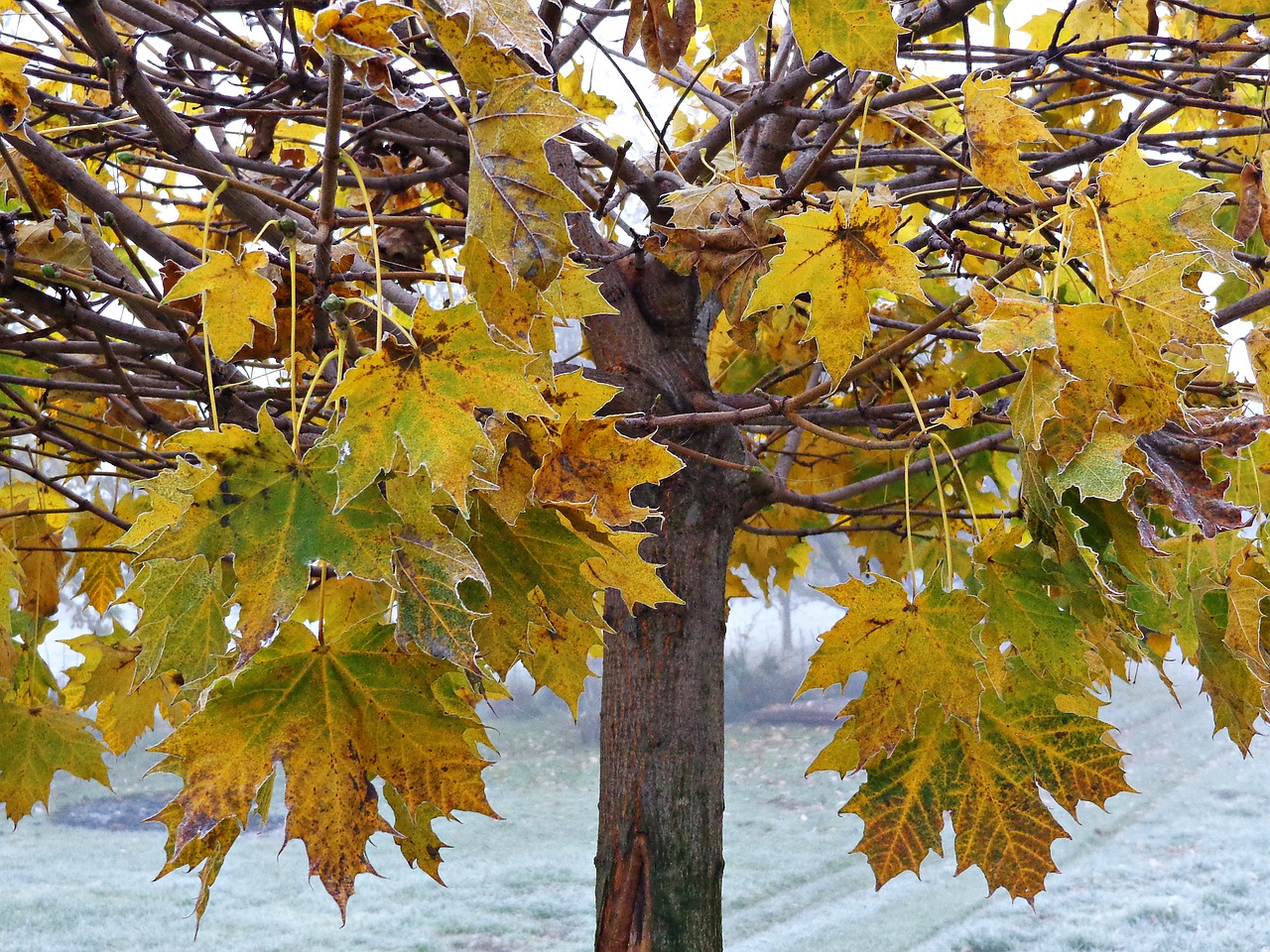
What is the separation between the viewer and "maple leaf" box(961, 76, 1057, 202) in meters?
0.81

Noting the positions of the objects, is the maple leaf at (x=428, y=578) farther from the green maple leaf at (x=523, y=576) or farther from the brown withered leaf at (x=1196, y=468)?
the brown withered leaf at (x=1196, y=468)

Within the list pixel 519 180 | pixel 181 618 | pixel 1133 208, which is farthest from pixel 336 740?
pixel 1133 208

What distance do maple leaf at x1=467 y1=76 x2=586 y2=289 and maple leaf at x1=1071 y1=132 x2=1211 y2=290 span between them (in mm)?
438

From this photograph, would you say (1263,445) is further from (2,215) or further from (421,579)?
(2,215)

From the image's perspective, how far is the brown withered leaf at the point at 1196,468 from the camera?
702mm

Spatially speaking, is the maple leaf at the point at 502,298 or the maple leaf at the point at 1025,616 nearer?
the maple leaf at the point at 502,298

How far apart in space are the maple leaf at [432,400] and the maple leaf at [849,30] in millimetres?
380

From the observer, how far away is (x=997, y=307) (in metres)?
0.66

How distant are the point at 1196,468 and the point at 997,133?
33 centimetres

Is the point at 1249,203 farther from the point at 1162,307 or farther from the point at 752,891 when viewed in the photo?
the point at 752,891

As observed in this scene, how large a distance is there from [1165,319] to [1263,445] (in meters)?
0.65

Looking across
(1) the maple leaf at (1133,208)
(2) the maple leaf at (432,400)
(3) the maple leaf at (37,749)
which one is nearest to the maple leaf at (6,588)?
(3) the maple leaf at (37,749)

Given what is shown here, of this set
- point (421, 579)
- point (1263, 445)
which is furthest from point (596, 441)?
point (1263, 445)

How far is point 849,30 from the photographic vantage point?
2.40 feet
